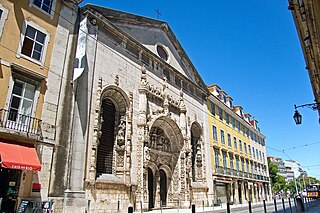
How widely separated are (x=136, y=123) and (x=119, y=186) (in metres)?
4.50

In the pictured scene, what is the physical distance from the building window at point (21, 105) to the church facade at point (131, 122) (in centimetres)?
245

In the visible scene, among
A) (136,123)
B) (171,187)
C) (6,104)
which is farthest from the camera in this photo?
(171,187)

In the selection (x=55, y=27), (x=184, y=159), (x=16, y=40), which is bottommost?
(x=184, y=159)

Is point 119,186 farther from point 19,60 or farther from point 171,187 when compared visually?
point 19,60

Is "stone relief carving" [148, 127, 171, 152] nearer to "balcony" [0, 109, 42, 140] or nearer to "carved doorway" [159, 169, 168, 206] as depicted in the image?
"carved doorway" [159, 169, 168, 206]

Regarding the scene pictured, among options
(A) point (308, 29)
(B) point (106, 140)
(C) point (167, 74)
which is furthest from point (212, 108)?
(A) point (308, 29)

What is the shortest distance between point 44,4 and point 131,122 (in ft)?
28.2

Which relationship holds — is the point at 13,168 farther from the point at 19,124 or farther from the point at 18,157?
the point at 19,124

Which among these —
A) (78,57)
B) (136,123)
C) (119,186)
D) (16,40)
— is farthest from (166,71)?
(16,40)

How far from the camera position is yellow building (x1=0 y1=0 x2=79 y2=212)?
10.3 metres

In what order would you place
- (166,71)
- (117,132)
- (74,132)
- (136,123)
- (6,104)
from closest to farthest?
(6,104) → (74,132) → (117,132) → (136,123) → (166,71)

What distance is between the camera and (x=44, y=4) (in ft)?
43.3

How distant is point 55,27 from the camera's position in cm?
1353

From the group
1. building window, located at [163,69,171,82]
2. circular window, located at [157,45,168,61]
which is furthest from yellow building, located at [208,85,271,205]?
circular window, located at [157,45,168,61]
